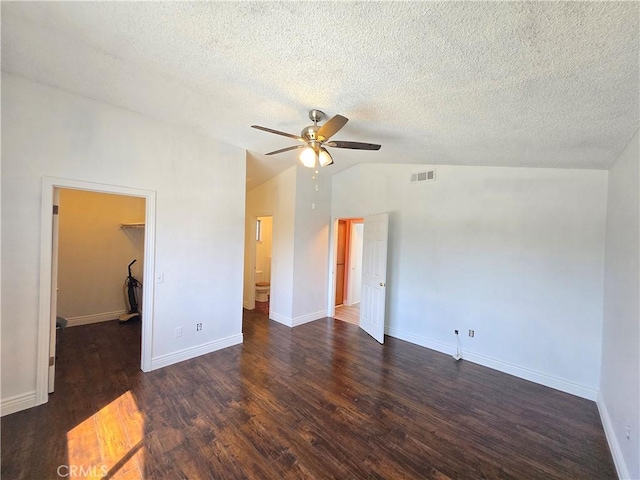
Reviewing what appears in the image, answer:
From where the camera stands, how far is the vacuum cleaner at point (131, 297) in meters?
4.83

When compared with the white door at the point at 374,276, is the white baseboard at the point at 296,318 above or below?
below

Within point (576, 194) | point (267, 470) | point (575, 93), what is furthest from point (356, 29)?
point (576, 194)

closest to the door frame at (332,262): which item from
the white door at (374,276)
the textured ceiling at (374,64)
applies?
the white door at (374,276)

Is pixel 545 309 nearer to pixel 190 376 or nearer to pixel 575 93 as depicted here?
pixel 575 93

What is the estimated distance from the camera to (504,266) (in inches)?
138

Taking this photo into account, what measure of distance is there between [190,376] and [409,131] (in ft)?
12.1

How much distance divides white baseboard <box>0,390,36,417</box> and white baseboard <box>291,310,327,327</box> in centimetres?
327

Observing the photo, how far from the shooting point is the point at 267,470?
189 cm

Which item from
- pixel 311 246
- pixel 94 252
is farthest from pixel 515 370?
pixel 94 252

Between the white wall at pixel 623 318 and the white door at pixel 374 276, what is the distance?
2470 mm

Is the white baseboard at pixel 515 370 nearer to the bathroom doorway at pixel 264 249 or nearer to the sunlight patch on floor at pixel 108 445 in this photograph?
the sunlight patch on floor at pixel 108 445

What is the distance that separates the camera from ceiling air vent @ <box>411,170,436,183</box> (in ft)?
13.5

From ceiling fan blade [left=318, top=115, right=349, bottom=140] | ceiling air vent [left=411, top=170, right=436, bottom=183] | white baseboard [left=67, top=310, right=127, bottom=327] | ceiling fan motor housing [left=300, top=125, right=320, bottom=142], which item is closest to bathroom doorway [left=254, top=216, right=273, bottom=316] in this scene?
white baseboard [left=67, top=310, right=127, bottom=327]

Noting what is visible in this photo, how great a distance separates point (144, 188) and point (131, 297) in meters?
2.91
